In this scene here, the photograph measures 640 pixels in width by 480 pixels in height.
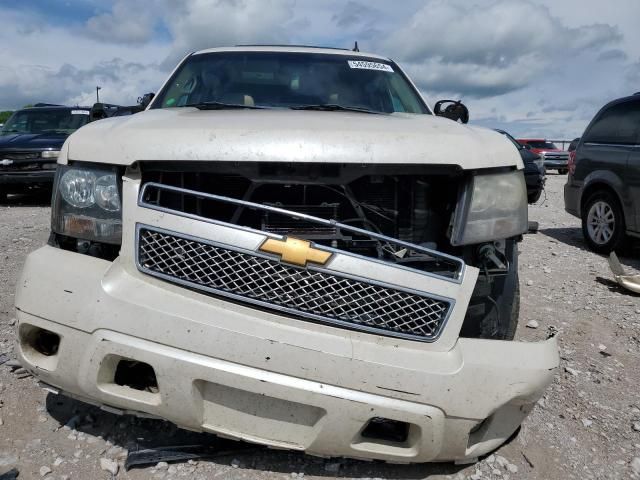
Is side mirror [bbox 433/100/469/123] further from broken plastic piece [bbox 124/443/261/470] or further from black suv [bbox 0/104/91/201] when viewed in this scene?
black suv [bbox 0/104/91/201]

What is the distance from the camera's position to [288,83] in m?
3.47

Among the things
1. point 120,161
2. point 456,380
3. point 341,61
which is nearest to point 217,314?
point 120,161

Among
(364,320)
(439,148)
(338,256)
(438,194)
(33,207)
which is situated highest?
(439,148)

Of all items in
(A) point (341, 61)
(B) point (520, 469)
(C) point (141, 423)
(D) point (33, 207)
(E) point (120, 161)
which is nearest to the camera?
(E) point (120, 161)

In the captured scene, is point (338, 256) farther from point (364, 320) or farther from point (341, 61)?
point (341, 61)

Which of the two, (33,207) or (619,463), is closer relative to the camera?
(619,463)

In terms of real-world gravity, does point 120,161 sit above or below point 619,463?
above

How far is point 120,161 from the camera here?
2078mm

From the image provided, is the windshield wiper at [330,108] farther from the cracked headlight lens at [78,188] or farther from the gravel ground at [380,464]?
the gravel ground at [380,464]

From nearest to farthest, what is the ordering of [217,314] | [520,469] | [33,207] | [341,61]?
[217,314] → [520,469] → [341,61] → [33,207]

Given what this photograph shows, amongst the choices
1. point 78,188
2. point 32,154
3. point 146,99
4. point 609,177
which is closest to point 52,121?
point 32,154

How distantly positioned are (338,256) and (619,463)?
1543 millimetres

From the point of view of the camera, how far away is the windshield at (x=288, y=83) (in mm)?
3359

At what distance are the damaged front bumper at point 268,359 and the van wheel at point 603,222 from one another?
500 centimetres
